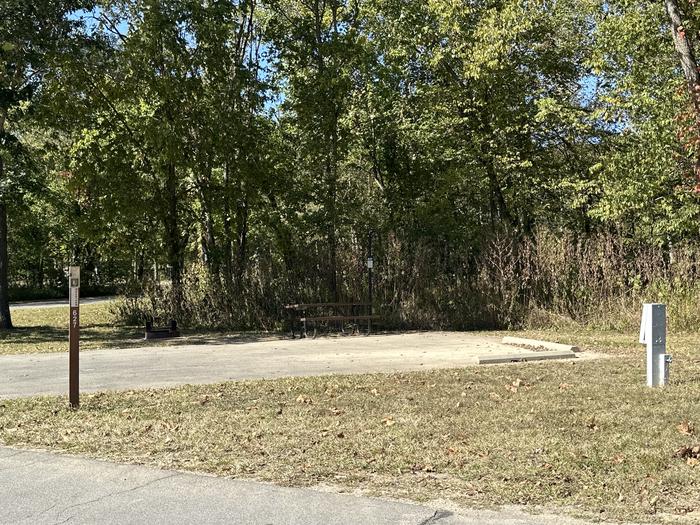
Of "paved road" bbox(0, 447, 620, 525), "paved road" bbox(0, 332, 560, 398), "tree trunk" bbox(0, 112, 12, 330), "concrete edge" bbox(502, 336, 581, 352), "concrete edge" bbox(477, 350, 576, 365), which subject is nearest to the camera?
"paved road" bbox(0, 447, 620, 525)

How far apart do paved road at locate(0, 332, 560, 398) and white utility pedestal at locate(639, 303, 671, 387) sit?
324 centimetres

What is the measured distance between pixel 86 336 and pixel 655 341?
13.9m

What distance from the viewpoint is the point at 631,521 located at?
4.27m

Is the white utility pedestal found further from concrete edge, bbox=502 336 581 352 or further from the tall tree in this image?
the tall tree

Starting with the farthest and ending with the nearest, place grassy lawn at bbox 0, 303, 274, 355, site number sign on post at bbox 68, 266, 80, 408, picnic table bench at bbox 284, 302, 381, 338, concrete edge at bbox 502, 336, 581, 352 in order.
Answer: picnic table bench at bbox 284, 302, 381, 338 → grassy lawn at bbox 0, 303, 274, 355 → concrete edge at bbox 502, 336, 581, 352 → site number sign on post at bbox 68, 266, 80, 408

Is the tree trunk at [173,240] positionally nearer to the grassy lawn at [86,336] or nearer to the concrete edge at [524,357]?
the grassy lawn at [86,336]

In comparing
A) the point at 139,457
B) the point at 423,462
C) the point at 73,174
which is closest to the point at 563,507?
the point at 423,462

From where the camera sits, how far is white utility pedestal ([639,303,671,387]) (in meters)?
8.21

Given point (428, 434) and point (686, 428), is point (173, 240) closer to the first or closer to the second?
point (428, 434)

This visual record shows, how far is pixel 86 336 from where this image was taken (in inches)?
687

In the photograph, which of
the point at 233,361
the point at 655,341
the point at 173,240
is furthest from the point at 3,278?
the point at 655,341

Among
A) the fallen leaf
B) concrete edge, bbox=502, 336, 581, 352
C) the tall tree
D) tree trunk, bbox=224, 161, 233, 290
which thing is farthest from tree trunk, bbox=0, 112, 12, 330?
the fallen leaf

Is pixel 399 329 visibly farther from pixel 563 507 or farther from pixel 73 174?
pixel 563 507

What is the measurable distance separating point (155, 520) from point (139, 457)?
1561 millimetres
